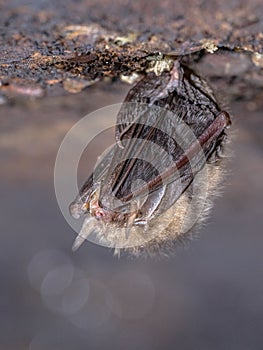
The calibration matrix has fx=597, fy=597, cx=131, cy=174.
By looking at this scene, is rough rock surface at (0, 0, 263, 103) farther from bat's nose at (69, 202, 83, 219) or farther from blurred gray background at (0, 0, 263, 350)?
blurred gray background at (0, 0, 263, 350)

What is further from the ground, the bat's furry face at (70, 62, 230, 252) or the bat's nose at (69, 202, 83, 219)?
the bat's furry face at (70, 62, 230, 252)

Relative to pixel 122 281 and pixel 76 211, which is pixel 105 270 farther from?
pixel 76 211

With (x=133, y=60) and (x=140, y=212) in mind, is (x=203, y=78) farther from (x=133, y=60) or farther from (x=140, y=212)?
(x=140, y=212)

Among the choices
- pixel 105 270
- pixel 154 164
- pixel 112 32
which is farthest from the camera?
pixel 105 270

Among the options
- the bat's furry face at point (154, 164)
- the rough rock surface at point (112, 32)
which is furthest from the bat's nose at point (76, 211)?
the rough rock surface at point (112, 32)

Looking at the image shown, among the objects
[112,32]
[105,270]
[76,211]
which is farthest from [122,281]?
[112,32]

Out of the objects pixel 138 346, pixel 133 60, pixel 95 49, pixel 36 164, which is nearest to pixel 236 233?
pixel 138 346

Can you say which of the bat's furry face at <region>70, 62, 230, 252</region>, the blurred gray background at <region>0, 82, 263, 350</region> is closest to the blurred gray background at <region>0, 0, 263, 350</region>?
the blurred gray background at <region>0, 82, 263, 350</region>

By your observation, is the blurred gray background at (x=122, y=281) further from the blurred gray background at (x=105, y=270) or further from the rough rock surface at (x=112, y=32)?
the rough rock surface at (x=112, y=32)
